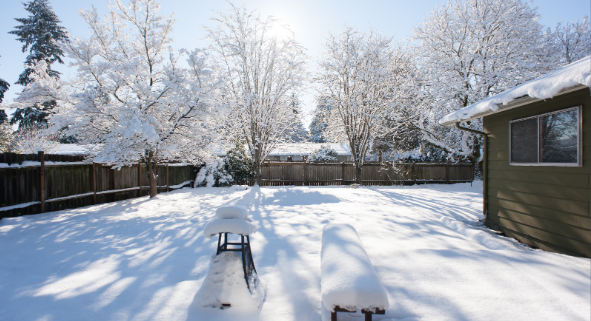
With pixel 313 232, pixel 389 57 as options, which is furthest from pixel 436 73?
pixel 313 232

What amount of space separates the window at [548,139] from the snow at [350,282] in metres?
3.55

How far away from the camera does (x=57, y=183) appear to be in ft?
23.2

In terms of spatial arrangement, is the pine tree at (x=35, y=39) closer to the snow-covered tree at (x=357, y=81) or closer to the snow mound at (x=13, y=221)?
the snow mound at (x=13, y=221)

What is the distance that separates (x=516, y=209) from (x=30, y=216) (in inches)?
415

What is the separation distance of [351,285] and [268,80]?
41.4ft

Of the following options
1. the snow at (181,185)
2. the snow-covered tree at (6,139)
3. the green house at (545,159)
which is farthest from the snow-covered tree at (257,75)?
the snow-covered tree at (6,139)

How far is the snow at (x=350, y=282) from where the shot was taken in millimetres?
1828

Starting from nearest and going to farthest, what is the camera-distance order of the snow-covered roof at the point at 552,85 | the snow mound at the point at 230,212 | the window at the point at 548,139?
the snow mound at the point at 230,212 → the snow-covered roof at the point at 552,85 → the window at the point at 548,139

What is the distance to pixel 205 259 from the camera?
381cm

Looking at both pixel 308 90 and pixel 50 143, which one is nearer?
pixel 308 90

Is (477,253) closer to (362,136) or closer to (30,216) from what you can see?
(30,216)

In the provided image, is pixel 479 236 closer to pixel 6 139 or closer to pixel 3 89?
pixel 6 139

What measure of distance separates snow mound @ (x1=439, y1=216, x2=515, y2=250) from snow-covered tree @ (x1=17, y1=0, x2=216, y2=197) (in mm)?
7277

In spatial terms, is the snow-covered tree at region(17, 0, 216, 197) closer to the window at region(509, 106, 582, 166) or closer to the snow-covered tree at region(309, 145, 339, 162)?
the window at region(509, 106, 582, 166)
